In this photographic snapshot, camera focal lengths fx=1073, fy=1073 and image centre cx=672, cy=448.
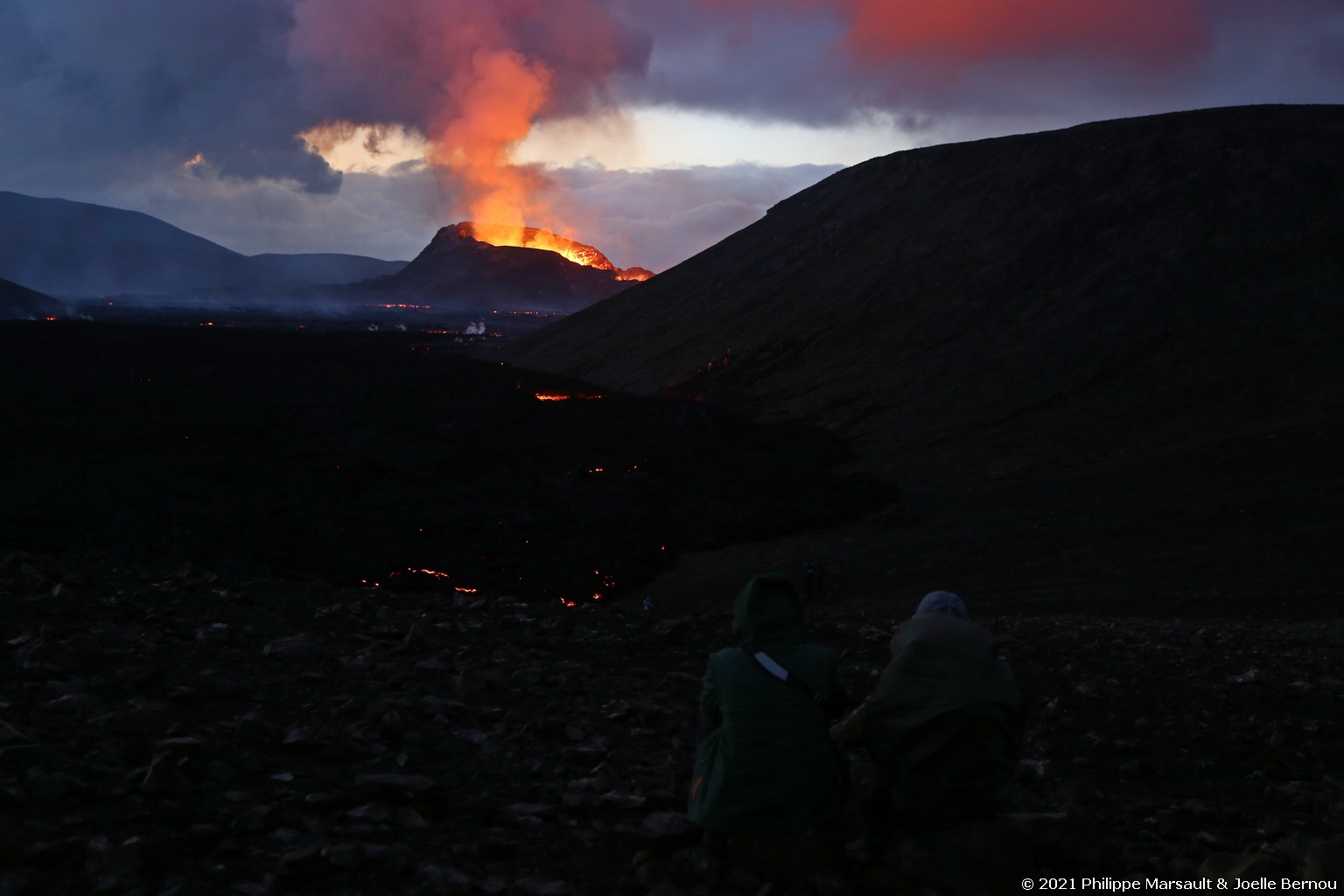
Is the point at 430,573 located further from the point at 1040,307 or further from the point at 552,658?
the point at 1040,307

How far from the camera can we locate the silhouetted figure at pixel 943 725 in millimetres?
4184

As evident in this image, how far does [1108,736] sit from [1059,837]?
267 centimetres

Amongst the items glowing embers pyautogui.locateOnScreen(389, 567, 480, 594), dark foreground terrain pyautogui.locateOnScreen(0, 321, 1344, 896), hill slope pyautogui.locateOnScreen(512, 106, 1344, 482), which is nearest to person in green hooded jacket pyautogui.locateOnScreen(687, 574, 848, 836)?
dark foreground terrain pyautogui.locateOnScreen(0, 321, 1344, 896)

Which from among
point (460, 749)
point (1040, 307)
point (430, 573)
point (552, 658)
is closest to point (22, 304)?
point (1040, 307)

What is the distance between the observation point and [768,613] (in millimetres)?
4242

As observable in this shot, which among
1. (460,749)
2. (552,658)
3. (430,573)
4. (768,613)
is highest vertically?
(768,613)

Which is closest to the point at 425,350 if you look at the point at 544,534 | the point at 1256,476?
the point at 544,534

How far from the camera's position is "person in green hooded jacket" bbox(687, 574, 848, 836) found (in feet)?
13.4

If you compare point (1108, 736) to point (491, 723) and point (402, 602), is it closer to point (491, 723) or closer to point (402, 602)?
point (491, 723)

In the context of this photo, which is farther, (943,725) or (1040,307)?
(1040,307)

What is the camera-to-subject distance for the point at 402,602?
403 inches

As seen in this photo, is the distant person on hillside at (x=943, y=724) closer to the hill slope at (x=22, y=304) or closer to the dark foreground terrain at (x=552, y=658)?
the dark foreground terrain at (x=552, y=658)

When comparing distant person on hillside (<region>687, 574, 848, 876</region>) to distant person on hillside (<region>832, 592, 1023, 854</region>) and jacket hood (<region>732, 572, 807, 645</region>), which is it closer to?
jacket hood (<region>732, 572, 807, 645</region>)

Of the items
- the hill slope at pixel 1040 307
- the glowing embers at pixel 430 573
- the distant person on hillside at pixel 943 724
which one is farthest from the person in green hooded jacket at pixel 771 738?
the hill slope at pixel 1040 307
